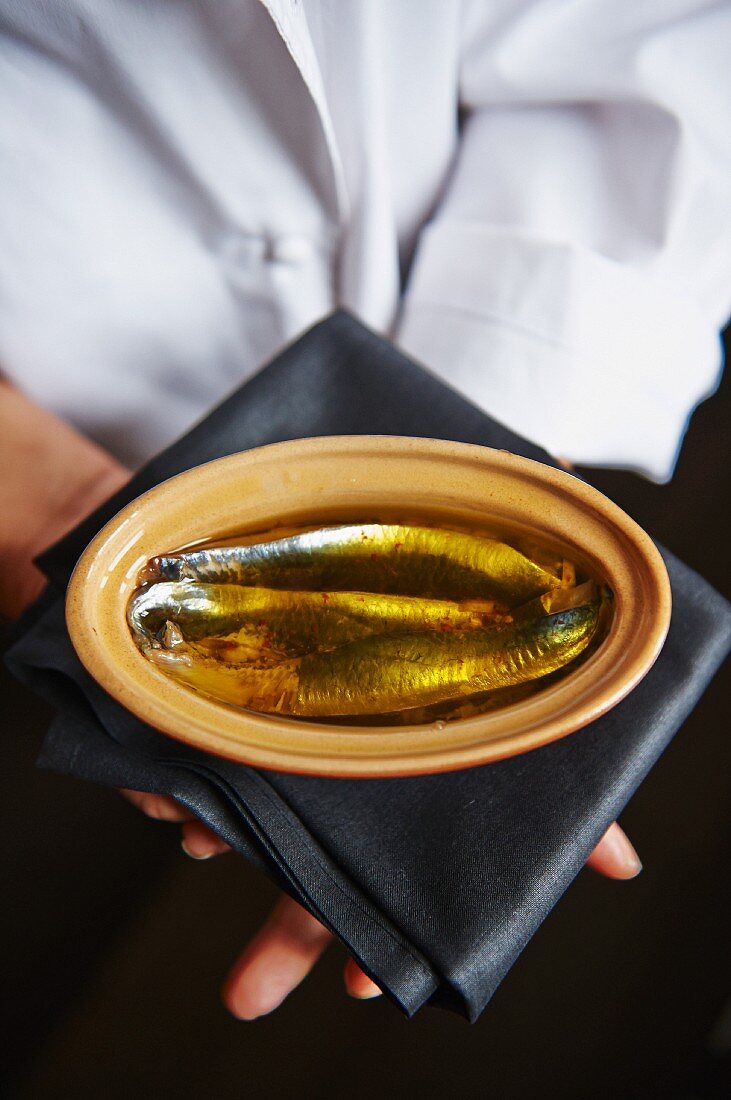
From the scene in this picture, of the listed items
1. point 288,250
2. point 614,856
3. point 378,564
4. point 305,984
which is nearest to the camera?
point 378,564

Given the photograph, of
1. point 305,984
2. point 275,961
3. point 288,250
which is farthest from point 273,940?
point 288,250

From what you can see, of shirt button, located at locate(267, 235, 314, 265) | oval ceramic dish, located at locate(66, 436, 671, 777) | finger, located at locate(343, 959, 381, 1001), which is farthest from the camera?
shirt button, located at locate(267, 235, 314, 265)

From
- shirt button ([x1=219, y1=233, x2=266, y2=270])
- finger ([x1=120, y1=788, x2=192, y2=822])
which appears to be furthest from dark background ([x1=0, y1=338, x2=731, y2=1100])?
shirt button ([x1=219, y1=233, x2=266, y2=270])

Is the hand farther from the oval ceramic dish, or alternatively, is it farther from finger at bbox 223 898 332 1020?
the oval ceramic dish

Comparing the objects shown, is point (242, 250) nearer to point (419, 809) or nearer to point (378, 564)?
point (378, 564)

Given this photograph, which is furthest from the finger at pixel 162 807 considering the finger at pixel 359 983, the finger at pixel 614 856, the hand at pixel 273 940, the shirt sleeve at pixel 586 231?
the shirt sleeve at pixel 586 231

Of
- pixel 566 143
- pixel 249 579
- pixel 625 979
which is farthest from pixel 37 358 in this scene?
pixel 625 979

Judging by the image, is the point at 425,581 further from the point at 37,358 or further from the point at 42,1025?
the point at 42,1025
